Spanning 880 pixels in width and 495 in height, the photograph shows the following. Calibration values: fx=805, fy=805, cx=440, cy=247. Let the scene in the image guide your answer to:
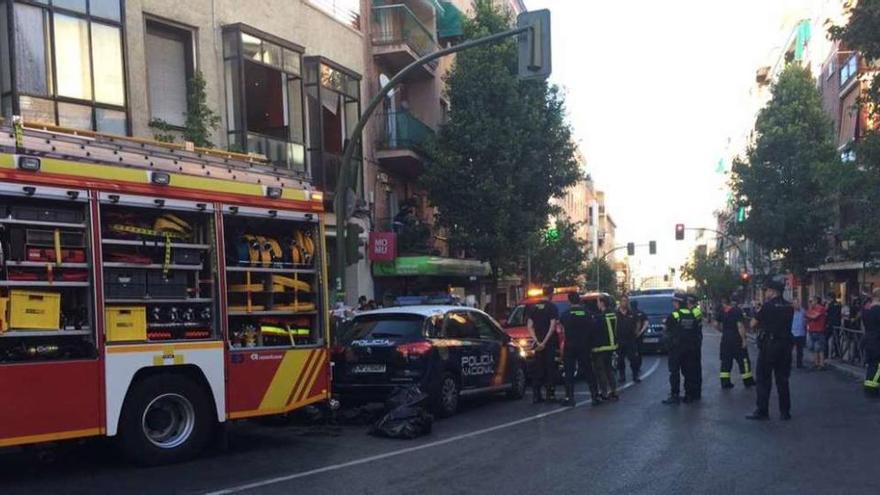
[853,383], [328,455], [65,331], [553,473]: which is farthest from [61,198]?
[853,383]

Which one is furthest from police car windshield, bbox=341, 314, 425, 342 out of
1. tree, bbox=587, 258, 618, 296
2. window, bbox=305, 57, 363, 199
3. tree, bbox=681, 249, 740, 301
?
tree, bbox=587, 258, 618, 296

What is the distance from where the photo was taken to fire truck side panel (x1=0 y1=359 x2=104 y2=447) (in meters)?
6.52

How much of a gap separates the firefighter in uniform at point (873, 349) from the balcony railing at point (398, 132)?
14.5m

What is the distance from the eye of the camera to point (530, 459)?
25.8 feet

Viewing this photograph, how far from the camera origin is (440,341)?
10.9 meters

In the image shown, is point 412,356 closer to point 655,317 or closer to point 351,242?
point 351,242

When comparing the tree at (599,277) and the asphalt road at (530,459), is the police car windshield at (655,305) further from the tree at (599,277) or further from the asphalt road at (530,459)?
the tree at (599,277)

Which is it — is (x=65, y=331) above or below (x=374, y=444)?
above

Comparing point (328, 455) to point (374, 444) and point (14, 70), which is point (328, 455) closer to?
point (374, 444)

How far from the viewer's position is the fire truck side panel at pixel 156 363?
7.18 metres

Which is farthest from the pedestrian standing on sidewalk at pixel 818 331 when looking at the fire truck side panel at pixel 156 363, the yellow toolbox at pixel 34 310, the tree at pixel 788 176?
the yellow toolbox at pixel 34 310

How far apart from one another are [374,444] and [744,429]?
4.31 m

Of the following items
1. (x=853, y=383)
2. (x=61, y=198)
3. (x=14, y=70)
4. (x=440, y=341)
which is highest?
(x=14, y=70)

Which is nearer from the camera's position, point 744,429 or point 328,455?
point 328,455
